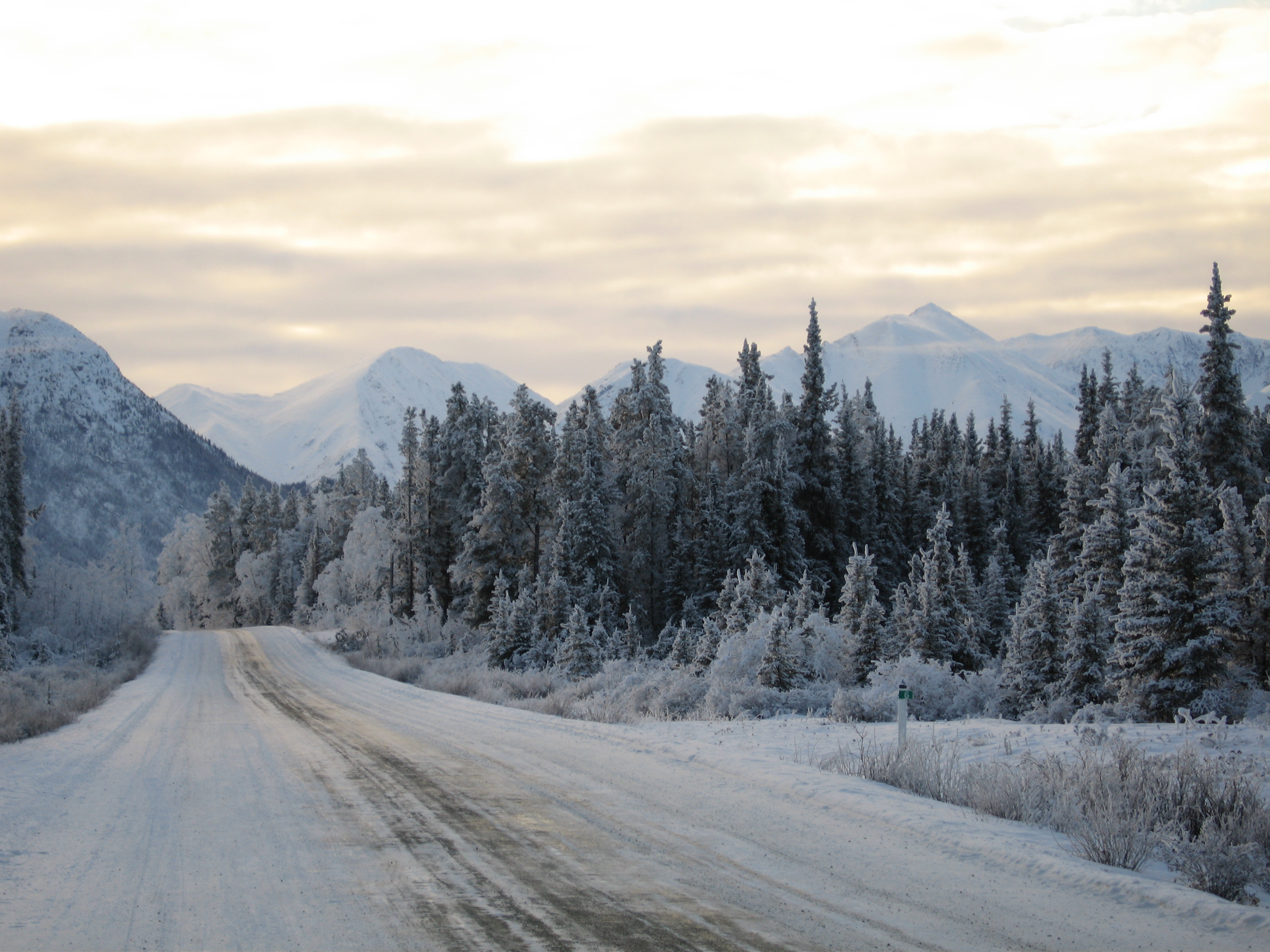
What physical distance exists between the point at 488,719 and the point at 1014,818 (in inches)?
397

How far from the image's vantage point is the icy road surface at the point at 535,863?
541cm

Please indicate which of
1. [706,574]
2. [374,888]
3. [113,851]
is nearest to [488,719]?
[113,851]

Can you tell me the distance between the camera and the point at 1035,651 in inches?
784

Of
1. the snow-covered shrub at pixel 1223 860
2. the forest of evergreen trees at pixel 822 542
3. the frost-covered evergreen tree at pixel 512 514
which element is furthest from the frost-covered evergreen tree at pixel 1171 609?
the frost-covered evergreen tree at pixel 512 514

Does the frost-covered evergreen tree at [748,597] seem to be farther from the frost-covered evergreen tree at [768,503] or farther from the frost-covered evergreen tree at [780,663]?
the frost-covered evergreen tree at [768,503]

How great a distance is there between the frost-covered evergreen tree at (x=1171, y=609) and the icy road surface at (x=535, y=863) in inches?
439

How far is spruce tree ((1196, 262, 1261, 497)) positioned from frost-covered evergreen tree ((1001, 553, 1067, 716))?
21581mm

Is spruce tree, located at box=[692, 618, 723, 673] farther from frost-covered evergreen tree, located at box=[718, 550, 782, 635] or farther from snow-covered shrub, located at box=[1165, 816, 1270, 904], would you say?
snow-covered shrub, located at box=[1165, 816, 1270, 904]

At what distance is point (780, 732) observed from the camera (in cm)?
1280

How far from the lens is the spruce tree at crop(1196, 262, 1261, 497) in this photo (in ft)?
120

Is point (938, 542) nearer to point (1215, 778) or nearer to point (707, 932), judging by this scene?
point (1215, 778)

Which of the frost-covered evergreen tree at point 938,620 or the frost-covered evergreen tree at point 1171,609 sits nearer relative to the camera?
the frost-covered evergreen tree at point 1171,609

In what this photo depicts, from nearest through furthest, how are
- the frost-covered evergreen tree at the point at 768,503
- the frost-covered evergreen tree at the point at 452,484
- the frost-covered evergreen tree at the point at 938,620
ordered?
the frost-covered evergreen tree at the point at 938,620
the frost-covered evergreen tree at the point at 768,503
the frost-covered evergreen tree at the point at 452,484

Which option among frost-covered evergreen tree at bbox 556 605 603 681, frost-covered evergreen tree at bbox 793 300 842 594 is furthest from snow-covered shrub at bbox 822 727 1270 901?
frost-covered evergreen tree at bbox 793 300 842 594
